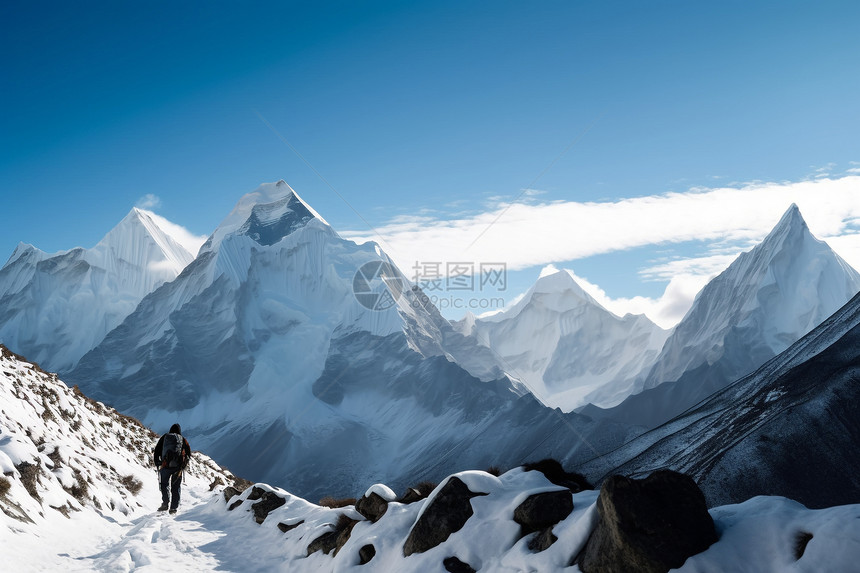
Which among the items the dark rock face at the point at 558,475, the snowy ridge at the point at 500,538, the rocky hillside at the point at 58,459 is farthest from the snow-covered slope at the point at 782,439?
the rocky hillside at the point at 58,459

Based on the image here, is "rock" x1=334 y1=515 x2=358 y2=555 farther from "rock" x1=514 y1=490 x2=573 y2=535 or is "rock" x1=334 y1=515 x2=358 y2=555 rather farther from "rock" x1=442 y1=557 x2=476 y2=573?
"rock" x1=514 y1=490 x2=573 y2=535

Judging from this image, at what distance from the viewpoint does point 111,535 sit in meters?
13.8

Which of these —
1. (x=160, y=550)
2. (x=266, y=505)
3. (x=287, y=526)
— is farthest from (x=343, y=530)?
(x=266, y=505)

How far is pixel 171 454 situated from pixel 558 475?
12.4m

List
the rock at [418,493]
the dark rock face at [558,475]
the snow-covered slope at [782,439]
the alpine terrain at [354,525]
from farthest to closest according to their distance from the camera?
the snow-covered slope at [782,439]
the rock at [418,493]
the dark rock face at [558,475]
the alpine terrain at [354,525]

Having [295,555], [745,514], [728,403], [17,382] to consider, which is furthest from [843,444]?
[17,382]

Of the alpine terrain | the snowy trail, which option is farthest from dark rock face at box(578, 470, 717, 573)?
the snowy trail

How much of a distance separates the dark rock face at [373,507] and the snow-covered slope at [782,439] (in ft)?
40.0

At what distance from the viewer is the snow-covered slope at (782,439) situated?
19047 mm

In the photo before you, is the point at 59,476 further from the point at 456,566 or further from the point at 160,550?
the point at 456,566

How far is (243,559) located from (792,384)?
75.6 feet

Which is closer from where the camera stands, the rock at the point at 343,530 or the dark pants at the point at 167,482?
the rock at the point at 343,530

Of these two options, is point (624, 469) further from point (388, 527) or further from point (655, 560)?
point (655, 560)

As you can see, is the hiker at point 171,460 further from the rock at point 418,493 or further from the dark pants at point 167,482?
the rock at point 418,493
